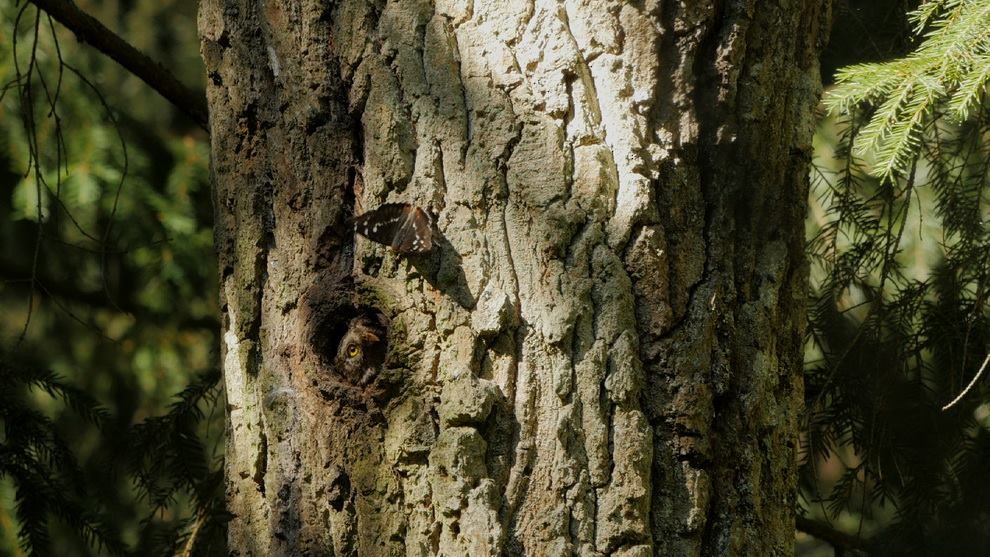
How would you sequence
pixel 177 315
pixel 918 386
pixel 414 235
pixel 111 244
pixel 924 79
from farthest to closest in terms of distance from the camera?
pixel 177 315
pixel 111 244
pixel 918 386
pixel 924 79
pixel 414 235

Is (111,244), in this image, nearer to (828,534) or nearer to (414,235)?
(414,235)

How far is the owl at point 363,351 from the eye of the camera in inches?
46.0

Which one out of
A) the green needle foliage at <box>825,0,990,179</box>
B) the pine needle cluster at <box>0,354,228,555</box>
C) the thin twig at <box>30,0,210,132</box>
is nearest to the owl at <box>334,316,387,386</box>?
the green needle foliage at <box>825,0,990,179</box>

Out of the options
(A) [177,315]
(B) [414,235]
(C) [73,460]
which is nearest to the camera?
(B) [414,235]

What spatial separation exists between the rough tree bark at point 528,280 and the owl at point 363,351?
0.7 inches

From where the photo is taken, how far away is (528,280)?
3.72ft

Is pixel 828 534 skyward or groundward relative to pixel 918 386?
groundward

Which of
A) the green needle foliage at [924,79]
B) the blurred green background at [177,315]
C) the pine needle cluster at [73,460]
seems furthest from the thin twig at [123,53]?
the green needle foliage at [924,79]

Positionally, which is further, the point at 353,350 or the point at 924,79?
the point at 924,79

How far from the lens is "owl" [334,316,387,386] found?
117cm

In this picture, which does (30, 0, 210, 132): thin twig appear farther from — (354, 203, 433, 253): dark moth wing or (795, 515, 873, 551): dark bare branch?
(795, 515, 873, 551): dark bare branch

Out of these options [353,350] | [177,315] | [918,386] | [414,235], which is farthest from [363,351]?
[177,315]

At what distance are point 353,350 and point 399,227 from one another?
18 cm

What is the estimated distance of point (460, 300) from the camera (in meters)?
1.14
